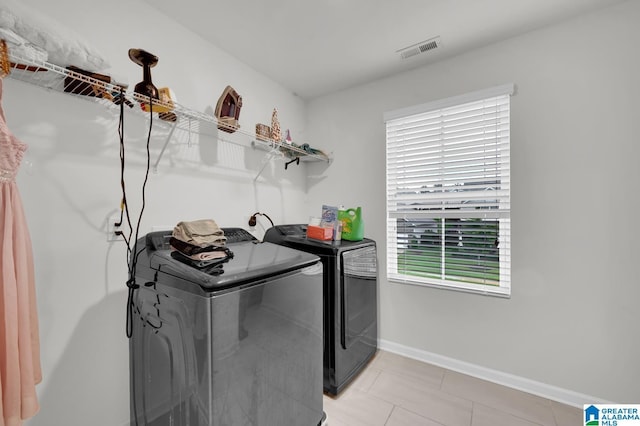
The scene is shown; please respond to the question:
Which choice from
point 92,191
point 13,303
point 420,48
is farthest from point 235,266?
point 420,48

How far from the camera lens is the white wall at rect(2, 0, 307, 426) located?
1214 mm

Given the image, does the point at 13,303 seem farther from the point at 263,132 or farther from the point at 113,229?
the point at 263,132

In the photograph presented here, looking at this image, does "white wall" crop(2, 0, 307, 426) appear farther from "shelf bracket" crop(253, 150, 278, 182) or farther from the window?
the window

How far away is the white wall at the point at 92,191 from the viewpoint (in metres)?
1.21

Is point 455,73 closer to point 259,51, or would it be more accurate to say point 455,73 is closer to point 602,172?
point 602,172

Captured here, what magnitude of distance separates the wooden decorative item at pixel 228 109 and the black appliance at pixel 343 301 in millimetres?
887

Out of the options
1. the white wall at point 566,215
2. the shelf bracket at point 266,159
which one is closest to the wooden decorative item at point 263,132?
the shelf bracket at point 266,159

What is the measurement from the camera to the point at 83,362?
1330 mm

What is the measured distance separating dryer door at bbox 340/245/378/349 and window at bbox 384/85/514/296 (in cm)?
29

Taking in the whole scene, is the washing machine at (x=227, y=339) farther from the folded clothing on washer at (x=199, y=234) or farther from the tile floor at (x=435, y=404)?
the tile floor at (x=435, y=404)

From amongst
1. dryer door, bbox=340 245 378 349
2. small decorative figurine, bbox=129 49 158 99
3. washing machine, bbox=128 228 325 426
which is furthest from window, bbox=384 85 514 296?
small decorative figurine, bbox=129 49 158 99

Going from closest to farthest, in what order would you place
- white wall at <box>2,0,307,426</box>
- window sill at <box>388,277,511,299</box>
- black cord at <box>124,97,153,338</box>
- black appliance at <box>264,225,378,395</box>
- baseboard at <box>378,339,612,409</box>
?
white wall at <box>2,0,307,426</box>, black cord at <box>124,97,153,338</box>, baseboard at <box>378,339,612,409</box>, black appliance at <box>264,225,378,395</box>, window sill at <box>388,277,511,299</box>

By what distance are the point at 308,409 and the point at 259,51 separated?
252 cm

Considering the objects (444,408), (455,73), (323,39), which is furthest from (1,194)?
(455,73)
